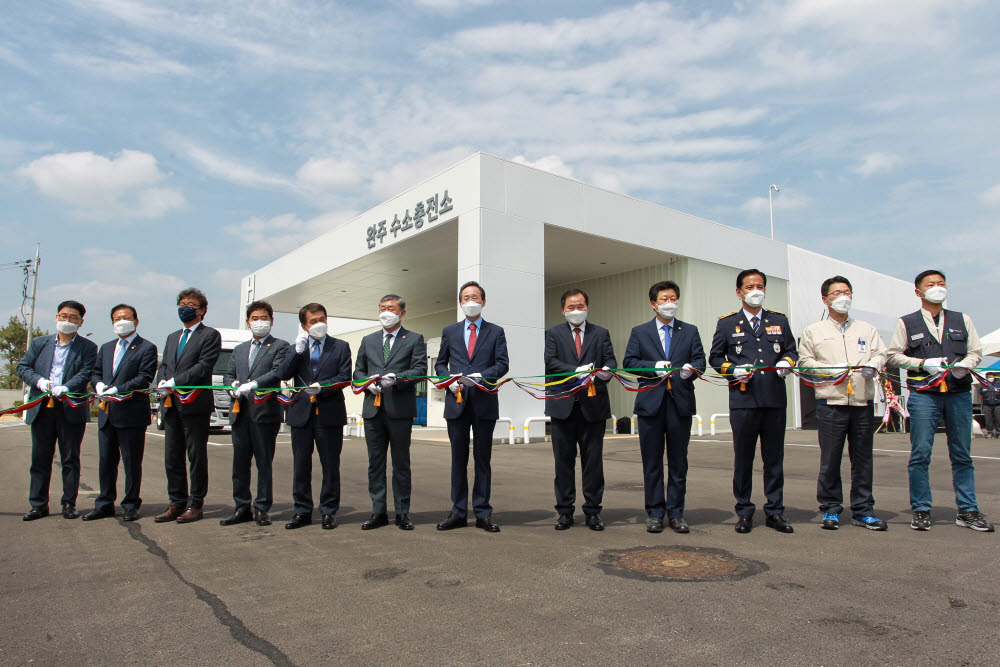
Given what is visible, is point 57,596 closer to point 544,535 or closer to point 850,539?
point 544,535

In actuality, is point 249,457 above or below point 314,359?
below

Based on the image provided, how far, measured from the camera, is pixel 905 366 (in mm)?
5145

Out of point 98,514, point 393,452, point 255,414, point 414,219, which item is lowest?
point 98,514

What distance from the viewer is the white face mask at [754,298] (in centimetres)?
517

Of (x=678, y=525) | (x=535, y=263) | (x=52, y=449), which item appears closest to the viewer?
(x=678, y=525)

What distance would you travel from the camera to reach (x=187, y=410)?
5.67m

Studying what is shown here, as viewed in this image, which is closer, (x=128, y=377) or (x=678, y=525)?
(x=678, y=525)

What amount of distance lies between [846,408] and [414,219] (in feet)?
49.9

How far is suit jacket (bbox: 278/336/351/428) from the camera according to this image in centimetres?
562

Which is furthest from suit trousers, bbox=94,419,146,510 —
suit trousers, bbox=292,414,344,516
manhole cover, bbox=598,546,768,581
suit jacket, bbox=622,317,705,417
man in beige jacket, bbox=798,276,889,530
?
man in beige jacket, bbox=798,276,889,530

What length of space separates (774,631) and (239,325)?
32000 mm

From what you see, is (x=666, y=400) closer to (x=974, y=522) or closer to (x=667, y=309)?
(x=667, y=309)

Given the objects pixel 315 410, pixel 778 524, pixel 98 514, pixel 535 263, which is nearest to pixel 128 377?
pixel 98 514

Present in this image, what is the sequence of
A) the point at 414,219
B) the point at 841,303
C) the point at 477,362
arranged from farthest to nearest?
the point at 414,219 → the point at 477,362 → the point at 841,303
